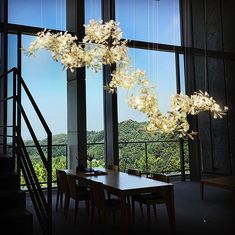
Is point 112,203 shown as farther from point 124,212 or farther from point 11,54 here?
point 11,54

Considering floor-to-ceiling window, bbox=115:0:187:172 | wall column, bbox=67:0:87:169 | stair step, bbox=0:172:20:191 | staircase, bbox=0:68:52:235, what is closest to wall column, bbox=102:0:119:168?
floor-to-ceiling window, bbox=115:0:187:172

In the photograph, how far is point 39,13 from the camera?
291 inches

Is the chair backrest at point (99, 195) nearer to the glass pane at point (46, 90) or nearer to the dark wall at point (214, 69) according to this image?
the glass pane at point (46, 90)

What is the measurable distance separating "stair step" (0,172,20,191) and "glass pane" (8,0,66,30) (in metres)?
4.62

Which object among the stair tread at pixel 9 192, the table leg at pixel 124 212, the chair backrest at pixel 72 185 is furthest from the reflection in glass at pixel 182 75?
the stair tread at pixel 9 192

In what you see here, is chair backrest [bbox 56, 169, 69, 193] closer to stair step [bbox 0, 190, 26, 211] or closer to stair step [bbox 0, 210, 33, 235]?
stair step [bbox 0, 190, 26, 211]

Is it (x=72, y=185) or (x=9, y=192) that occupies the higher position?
(x=9, y=192)

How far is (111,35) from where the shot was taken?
3.88 m

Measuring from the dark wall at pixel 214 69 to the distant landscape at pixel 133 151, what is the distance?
0.75 metres

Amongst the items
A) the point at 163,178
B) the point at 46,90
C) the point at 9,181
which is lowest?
the point at 163,178

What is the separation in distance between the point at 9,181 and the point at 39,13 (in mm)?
5005

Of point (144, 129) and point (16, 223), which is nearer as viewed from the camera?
point (16, 223)

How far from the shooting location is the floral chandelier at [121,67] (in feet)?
11.1

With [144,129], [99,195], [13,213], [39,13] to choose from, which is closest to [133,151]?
[144,129]
